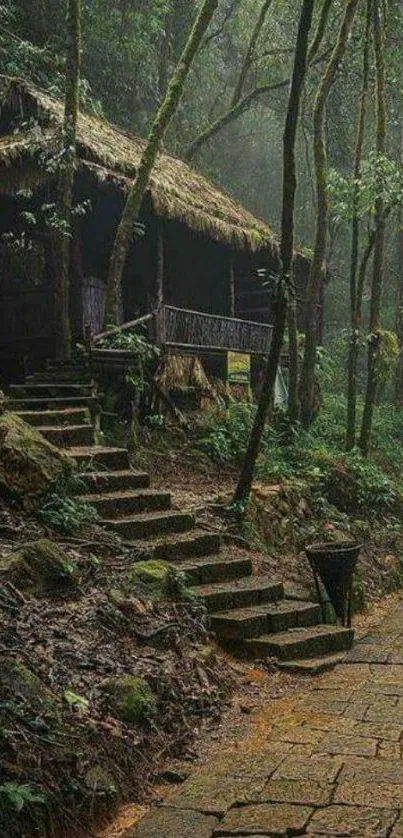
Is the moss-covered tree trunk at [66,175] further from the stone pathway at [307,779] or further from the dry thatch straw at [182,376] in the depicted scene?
the stone pathway at [307,779]

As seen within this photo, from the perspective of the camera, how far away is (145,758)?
3.70 m

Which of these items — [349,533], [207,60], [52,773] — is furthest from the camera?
[207,60]

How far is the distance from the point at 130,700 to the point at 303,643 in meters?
2.02

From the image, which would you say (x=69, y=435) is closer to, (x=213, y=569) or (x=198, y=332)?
(x=213, y=569)

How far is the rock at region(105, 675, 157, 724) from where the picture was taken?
3822mm

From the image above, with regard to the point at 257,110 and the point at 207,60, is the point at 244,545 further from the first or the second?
the point at 257,110

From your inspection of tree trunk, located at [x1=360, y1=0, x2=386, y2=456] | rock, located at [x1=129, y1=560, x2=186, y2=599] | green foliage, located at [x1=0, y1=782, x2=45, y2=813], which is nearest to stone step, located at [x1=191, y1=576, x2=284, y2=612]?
rock, located at [x1=129, y1=560, x2=186, y2=599]

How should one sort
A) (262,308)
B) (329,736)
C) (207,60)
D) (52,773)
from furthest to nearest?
(207,60) → (262,308) → (329,736) → (52,773)

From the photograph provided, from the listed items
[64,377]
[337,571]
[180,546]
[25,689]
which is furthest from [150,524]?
[64,377]

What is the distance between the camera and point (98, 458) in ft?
24.8

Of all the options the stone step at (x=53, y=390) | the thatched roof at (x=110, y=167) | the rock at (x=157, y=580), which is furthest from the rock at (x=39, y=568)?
the thatched roof at (x=110, y=167)

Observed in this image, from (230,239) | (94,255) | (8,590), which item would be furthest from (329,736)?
(94,255)

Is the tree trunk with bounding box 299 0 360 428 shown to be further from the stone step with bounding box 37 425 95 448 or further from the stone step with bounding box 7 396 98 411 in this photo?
the stone step with bounding box 37 425 95 448

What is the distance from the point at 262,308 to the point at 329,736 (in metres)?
14.5
